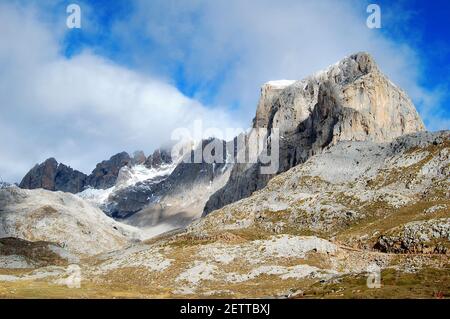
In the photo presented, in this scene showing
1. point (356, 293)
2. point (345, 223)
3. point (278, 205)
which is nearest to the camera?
point (356, 293)

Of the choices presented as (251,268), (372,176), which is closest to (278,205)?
(372,176)

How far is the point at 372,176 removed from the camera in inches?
6019

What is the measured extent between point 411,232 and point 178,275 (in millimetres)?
43109

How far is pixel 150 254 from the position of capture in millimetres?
104625

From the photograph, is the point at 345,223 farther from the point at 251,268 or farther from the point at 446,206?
the point at 251,268

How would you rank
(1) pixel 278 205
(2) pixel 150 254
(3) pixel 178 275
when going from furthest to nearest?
(1) pixel 278 205, (2) pixel 150 254, (3) pixel 178 275
